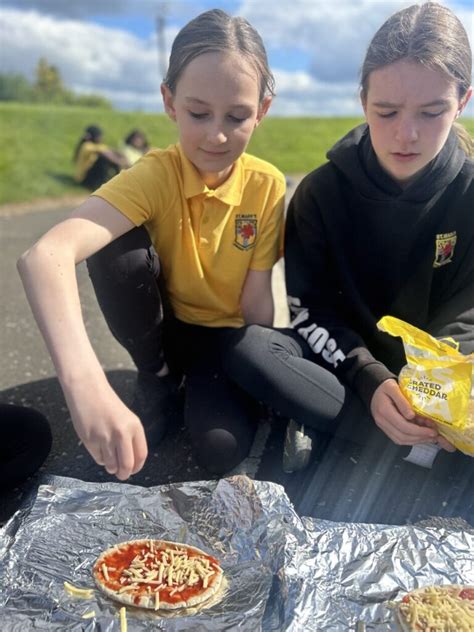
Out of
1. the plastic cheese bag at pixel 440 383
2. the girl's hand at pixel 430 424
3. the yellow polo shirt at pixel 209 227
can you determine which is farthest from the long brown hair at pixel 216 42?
the girl's hand at pixel 430 424

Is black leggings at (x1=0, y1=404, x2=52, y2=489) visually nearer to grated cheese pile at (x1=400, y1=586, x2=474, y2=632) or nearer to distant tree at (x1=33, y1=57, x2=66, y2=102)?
grated cheese pile at (x1=400, y1=586, x2=474, y2=632)

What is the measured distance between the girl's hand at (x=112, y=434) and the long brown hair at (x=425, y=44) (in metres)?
1.47

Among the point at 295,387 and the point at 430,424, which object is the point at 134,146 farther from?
the point at 430,424

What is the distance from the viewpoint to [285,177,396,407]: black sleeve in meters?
2.44

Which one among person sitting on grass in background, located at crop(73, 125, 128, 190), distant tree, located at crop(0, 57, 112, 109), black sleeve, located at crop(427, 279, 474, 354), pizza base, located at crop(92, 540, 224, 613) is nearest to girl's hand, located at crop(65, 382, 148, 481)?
pizza base, located at crop(92, 540, 224, 613)

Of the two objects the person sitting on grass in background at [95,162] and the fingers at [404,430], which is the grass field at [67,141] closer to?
the person sitting on grass in background at [95,162]

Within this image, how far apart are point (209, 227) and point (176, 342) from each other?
1.73 ft

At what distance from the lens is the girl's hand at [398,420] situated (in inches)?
80.8

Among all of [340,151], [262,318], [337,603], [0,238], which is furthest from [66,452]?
[0,238]

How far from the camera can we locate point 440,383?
196 cm

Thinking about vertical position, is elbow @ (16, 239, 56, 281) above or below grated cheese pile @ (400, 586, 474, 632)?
above

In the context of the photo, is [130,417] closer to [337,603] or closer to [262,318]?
[337,603]

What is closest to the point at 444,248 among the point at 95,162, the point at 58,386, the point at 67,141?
the point at 58,386

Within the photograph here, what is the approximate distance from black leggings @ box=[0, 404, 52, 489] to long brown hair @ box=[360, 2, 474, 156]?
64.6 inches
